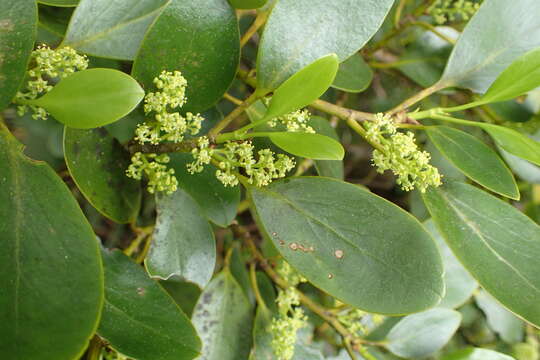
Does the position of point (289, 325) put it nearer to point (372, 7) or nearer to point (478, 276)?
point (478, 276)

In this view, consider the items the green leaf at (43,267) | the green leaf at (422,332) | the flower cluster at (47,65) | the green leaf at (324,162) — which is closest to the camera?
the green leaf at (43,267)

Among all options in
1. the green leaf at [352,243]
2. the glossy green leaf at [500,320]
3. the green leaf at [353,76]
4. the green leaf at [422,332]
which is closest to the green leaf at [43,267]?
the green leaf at [352,243]

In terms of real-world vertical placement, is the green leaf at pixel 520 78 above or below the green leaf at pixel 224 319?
above

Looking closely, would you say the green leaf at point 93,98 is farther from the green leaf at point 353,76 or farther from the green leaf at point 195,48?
the green leaf at point 353,76

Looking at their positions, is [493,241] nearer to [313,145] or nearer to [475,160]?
[475,160]

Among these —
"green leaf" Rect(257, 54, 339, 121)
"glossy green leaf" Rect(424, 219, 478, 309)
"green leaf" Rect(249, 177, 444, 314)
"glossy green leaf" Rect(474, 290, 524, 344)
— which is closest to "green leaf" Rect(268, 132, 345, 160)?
"green leaf" Rect(257, 54, 339, 121)
